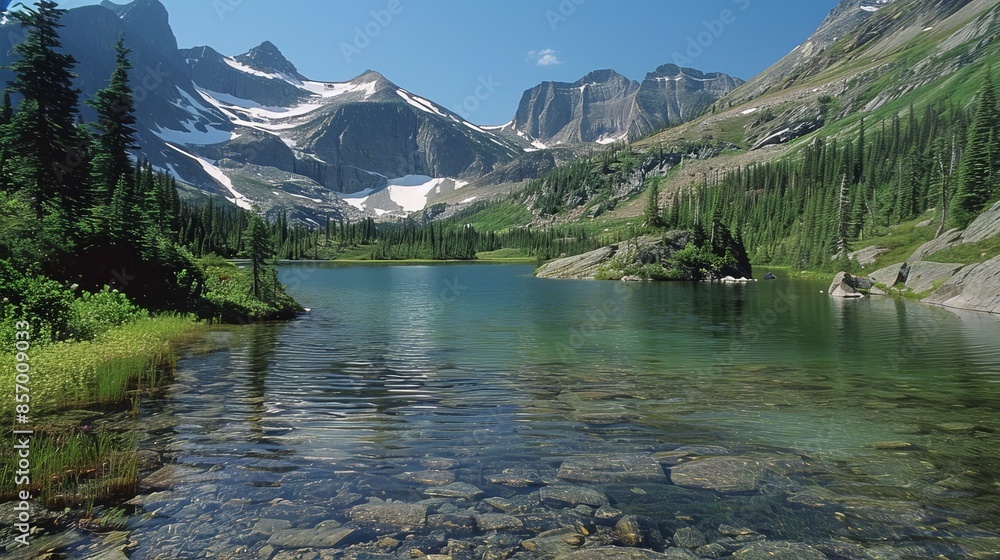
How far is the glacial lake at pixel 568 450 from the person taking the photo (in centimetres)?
907

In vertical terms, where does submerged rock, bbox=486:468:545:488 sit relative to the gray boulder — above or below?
below

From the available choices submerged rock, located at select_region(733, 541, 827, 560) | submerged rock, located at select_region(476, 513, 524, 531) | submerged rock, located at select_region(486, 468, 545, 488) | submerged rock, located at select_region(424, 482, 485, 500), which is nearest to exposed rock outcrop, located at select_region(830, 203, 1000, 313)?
submerged rock, located at select_region(733, 541, 827, 560)

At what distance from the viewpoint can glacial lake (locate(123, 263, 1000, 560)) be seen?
907 cm

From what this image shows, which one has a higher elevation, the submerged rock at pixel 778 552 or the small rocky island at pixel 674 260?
the small rocky island at pixel 674 260

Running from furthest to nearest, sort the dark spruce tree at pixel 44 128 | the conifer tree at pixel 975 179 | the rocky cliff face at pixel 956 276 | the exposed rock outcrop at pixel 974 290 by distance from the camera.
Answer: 1. the conifer tree at pixel 975 179
2. the rocky cliff face at pixel 956 276
3. the exposed rock outcrop at pixel 974 290
4. the dark spruce tree at pixel 44 128

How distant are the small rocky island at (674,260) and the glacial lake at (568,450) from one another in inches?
3423

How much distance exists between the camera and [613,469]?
1216cm

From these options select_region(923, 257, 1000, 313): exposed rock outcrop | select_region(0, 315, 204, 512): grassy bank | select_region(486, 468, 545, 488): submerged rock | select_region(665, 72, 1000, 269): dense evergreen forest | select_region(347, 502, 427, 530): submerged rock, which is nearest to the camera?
select_region(347, 502, 427, 530): submerged rock

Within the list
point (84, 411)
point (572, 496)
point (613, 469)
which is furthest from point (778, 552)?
point (84, 411)

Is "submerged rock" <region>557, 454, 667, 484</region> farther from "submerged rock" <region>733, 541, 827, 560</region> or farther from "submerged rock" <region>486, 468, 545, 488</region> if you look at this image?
"submerged rock" <region>733, 541, 827, 560</region>

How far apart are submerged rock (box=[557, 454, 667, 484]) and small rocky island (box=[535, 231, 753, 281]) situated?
4275 inches

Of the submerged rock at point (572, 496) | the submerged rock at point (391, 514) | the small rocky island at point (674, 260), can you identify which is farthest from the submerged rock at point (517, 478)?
the small rocky island at point (674, 260)

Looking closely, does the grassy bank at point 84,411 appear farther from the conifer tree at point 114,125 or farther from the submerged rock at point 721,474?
the conifer tree at point 114,125

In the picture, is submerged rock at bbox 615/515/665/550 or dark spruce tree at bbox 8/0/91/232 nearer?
submerged rock at bbox 615/515/665/550
